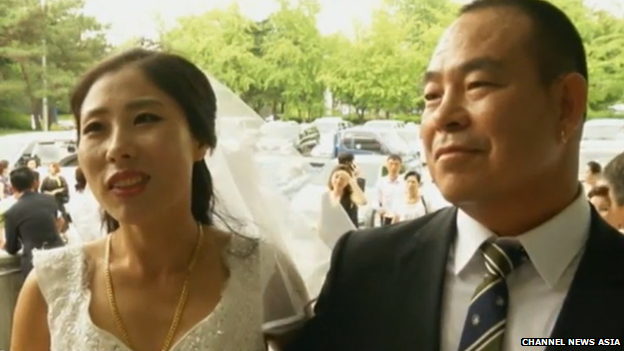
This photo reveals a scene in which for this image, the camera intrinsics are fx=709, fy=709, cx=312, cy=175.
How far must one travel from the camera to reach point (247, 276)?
1106mm

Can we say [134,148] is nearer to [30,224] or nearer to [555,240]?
[555,240]

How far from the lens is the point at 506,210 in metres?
0.94

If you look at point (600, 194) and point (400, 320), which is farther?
point (600, 194)

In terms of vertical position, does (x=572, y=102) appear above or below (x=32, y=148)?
above

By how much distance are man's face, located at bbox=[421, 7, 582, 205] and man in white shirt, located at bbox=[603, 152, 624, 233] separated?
95 centimetres

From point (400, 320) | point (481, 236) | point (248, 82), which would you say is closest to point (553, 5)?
point (481, 236)

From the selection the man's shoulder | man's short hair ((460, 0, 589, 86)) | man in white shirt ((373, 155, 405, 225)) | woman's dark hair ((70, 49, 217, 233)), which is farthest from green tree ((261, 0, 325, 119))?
man's short hair ((460, 0, 589, 86))

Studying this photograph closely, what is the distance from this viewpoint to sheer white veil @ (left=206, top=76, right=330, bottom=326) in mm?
1168

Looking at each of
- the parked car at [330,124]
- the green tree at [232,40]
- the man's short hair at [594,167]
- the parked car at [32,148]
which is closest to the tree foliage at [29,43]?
the parked car at [32,148]

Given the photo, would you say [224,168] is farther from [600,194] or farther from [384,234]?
[600,194]

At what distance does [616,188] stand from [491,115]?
114 centimetres

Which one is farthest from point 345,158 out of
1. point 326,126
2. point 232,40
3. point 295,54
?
point 232,40

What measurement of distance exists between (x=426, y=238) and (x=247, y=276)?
0.29 m
